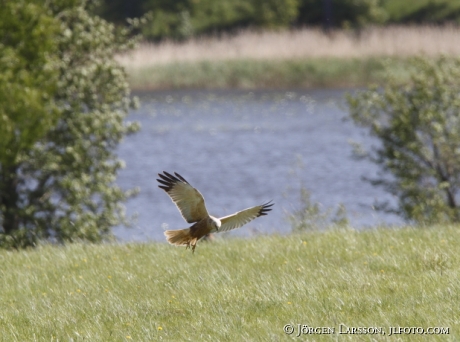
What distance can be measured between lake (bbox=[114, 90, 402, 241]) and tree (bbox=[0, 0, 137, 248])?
185cm

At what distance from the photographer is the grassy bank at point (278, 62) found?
43.2 m

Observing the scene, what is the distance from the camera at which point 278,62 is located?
45.4m

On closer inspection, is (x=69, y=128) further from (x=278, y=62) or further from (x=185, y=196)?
(x=278, y=62)

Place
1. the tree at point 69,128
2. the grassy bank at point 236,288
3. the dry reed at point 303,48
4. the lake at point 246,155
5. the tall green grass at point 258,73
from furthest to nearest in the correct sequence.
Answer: the tall green grass at point 258,73 < the dry reed at point 303,48 < the lake at point 246,155 < the tree at point 69,128 < the grassy bank at point 236,288

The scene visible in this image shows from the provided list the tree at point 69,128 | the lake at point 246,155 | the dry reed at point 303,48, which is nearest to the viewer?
the tree at point 69,128

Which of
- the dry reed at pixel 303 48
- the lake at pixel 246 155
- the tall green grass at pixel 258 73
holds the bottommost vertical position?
the lake at pixel 246 155

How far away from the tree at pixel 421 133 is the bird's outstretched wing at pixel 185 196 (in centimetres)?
895

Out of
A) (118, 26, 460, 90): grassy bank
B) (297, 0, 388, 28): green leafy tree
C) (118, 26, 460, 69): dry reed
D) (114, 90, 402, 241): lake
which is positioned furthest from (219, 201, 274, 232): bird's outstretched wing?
(297, 0, 388, 28): green leafy tree

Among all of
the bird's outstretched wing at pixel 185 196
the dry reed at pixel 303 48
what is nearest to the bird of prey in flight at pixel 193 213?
the bird's outstretched wing at pixel 185 196

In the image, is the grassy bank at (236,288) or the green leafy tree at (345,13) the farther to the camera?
the green leafy tree at (345,13)

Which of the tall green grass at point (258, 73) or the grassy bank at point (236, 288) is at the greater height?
the tall green grass at point (258, 73)

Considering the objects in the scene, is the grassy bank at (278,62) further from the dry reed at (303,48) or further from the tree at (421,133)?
the tree at (421,133)

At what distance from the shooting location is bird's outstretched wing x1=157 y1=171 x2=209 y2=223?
328 inches

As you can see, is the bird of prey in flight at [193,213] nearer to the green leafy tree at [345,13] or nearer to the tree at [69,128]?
the tree at [69,128]
